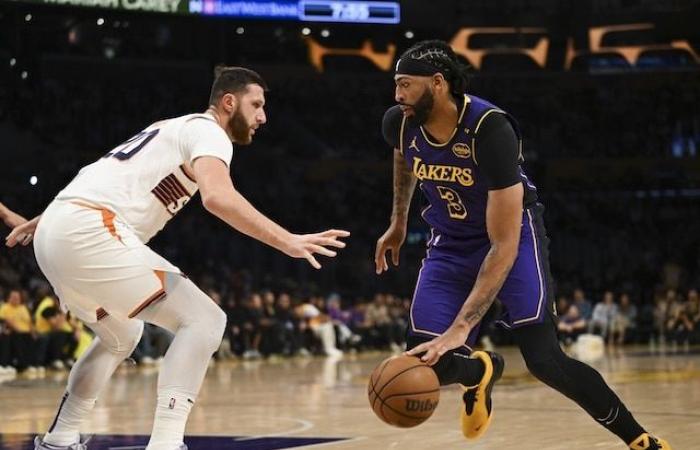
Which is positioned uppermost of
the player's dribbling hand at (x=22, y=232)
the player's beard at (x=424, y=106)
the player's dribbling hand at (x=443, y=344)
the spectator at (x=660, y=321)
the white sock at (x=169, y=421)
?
the player's beard at (x=424, y=106)

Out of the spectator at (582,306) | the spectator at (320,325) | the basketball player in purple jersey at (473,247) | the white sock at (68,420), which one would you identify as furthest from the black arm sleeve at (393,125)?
the spectator at (582,306)

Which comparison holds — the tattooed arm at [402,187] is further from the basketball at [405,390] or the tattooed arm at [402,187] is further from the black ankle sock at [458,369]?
the basketball at [405,390]

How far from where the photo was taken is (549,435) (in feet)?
25.8

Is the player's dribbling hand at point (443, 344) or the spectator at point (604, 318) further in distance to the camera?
the spectator at point (604, 318)

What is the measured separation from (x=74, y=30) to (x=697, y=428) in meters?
25.8

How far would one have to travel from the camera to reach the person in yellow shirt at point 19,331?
55.4ft

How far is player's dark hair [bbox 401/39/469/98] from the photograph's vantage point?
579 centimetres

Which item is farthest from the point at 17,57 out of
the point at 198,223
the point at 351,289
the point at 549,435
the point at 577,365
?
the point at 577,365

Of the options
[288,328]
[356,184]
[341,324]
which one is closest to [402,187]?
[288,328]

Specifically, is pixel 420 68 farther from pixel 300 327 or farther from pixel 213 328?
pixel 300 327

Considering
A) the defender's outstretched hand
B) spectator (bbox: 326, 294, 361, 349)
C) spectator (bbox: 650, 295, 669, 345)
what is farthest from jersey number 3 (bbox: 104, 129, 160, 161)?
spectator (bbox: 650, 295, 669, 345)

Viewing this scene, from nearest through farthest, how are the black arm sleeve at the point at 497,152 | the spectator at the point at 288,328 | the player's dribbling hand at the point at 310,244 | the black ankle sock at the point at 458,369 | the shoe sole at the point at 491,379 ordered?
the player's dribbling hand at the point at 310,244, the black arm sleeve at the point at 497,152, the black ankle sock at the point at 458,369, the shoe sole at the point at 491,379, the spectator at the point at 288,328

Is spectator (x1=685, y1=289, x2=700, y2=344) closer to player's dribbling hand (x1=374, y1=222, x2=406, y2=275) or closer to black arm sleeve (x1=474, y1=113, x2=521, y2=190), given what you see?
player's dribbling hand (x1=374, y1=222, x2=406, y2=275)

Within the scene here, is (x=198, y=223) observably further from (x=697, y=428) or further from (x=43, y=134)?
(x=697, y=428)
